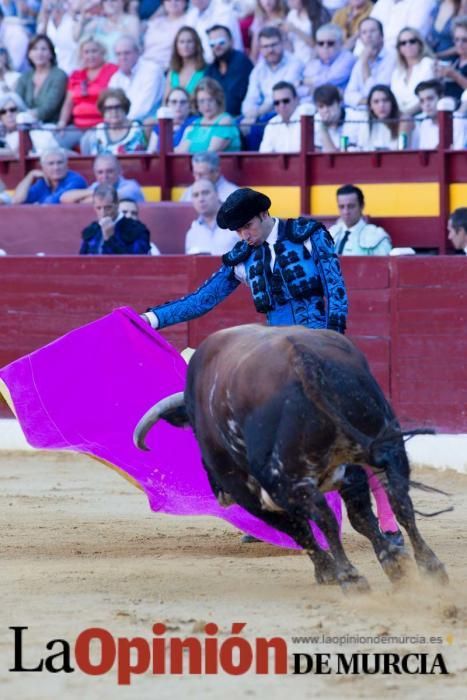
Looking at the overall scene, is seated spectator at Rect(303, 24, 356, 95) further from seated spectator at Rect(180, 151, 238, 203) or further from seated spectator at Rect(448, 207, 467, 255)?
seated spectator at Rect(448, 207, 467, 255)

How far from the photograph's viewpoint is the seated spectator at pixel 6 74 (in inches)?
417

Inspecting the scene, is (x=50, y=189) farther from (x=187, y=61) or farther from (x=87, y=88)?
(x=187, y=61)

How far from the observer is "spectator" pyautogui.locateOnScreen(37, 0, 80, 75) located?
10.8m

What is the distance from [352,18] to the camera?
9375 mm

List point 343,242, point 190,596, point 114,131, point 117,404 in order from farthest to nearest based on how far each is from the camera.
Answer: point 114,131
point 343,242
point 117,404
point 190,596

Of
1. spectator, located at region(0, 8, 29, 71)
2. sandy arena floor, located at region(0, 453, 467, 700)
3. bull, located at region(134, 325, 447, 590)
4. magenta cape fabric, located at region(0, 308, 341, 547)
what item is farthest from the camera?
spectator, located at region(0, 8, 29, 71)

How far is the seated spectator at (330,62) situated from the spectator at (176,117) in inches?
30.9

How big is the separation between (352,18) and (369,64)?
0.66m

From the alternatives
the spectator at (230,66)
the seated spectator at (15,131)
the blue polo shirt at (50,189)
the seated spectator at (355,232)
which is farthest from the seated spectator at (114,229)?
the seated spectator at (15,131)

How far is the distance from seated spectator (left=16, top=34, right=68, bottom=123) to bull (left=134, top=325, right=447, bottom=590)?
243 inches

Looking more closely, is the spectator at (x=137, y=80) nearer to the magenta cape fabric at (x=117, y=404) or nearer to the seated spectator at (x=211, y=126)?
the seated spectator at (x=211, y=126)

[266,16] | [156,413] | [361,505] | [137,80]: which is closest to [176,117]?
[137,80]

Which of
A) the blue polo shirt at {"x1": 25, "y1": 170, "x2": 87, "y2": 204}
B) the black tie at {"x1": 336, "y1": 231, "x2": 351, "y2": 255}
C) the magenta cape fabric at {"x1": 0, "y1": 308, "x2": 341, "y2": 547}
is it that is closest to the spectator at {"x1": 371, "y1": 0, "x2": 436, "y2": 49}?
the black tie at {"x1": 336, "y1": 231, "x2": 351, "y2": 255}

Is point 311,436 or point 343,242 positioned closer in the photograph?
point 311,436
